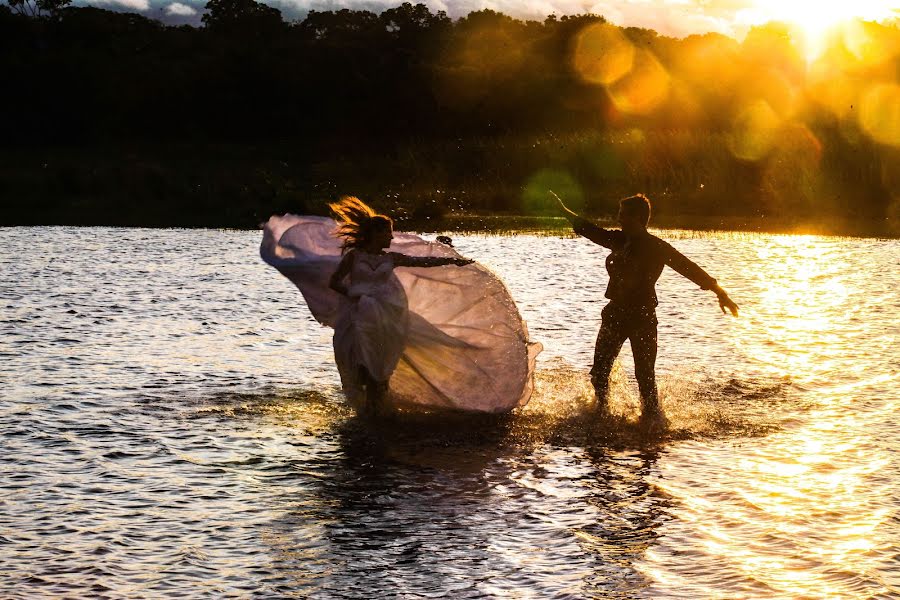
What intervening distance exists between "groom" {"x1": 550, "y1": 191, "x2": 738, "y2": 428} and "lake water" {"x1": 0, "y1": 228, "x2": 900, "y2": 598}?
0.40m

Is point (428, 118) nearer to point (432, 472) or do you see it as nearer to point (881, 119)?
point (881, 119)

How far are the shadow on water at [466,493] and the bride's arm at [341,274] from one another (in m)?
1.11

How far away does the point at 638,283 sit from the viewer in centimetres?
1066

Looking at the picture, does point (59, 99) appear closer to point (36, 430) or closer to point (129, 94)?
point (129, 94)

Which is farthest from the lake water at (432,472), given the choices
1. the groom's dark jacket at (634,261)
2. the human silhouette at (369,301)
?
the groom's dark jacket at (634,261)

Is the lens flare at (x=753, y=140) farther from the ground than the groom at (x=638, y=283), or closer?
farther from the ground

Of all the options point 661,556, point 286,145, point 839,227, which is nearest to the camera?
point 661,556

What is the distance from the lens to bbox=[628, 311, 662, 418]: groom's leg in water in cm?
1070

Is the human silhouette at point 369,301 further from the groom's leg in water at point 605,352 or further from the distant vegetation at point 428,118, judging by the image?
the distant vegetation at point 428,118

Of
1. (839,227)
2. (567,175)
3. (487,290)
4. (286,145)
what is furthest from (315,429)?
(286,145)

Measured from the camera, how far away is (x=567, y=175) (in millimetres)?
37656

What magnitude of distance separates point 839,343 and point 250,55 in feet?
167

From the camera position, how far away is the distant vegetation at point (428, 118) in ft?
115

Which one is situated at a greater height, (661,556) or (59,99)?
(59,99)
